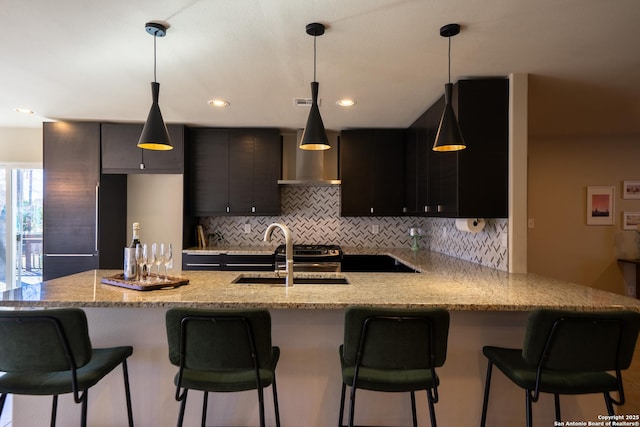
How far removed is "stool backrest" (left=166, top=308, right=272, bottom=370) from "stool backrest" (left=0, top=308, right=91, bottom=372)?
41 centimetres

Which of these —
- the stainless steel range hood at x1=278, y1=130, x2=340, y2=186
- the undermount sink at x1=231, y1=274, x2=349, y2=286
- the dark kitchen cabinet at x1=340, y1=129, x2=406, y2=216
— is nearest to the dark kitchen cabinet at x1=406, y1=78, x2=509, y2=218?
the undermount sink at x1=231, y1=274, x2=349, y2=286

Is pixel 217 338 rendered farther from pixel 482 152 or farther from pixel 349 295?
pixel 482 152

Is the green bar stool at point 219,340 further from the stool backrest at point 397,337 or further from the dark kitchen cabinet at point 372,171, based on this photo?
the dark kitchen cabinet at point 372,171

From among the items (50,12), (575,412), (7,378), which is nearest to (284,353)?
(7,378)

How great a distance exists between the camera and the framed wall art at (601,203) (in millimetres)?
4555

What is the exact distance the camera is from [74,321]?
55.8 inches

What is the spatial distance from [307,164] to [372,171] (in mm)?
814

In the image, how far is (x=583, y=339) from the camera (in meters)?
1.40

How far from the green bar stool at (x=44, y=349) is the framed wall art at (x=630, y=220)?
19.3 feet

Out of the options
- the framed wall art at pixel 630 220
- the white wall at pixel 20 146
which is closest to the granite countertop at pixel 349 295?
the white wall at pixel 20 146

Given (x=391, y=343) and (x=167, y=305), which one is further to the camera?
(x=167, y=305)

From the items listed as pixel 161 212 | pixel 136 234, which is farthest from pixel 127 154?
pixel 136 234

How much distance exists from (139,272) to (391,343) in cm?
151

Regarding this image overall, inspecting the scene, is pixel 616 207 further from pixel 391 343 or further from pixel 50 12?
pixel 50 12
